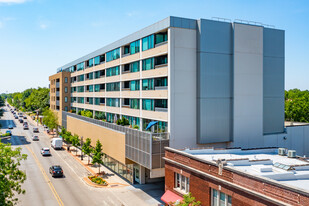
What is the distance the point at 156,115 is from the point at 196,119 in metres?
5.34

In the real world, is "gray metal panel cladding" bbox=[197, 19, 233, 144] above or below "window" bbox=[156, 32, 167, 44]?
below

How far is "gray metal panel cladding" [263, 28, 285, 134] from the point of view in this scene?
37.8 meters

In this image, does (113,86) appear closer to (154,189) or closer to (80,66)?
(154,189)

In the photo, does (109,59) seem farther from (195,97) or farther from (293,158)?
(293,158)

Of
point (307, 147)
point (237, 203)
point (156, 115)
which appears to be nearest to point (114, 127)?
point (156, 115)

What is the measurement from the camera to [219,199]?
70.6 feet

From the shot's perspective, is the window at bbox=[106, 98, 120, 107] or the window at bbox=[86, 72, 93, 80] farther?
the window at bbox=[86, 72, 93, 80]

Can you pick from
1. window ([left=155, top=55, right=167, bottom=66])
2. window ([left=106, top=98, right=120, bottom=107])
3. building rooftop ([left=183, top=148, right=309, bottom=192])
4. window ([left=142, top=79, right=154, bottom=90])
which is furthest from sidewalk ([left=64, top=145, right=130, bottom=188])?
window ([left=155, top=55, right=167, bottom=66])

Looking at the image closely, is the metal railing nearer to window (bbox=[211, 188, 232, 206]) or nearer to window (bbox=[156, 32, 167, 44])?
window (bbox=[211, 188, 232, 206])

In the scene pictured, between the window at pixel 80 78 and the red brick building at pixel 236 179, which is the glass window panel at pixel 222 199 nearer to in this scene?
the red brick building at pixel 236 179

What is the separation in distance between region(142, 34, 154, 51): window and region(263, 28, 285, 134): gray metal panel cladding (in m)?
15.0

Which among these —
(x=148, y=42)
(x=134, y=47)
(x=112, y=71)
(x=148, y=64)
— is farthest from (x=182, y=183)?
(x=112, y=71)

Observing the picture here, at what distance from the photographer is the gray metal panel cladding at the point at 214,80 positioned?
3306 cm

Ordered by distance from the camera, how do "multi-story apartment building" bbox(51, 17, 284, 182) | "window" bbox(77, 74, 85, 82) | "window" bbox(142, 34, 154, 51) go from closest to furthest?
"multi-story apartment building" bbox(51, 17, 284, 182), "window" bbox(142, 34, 154, 51), "window" bbox(77, 74, 85, 82)
